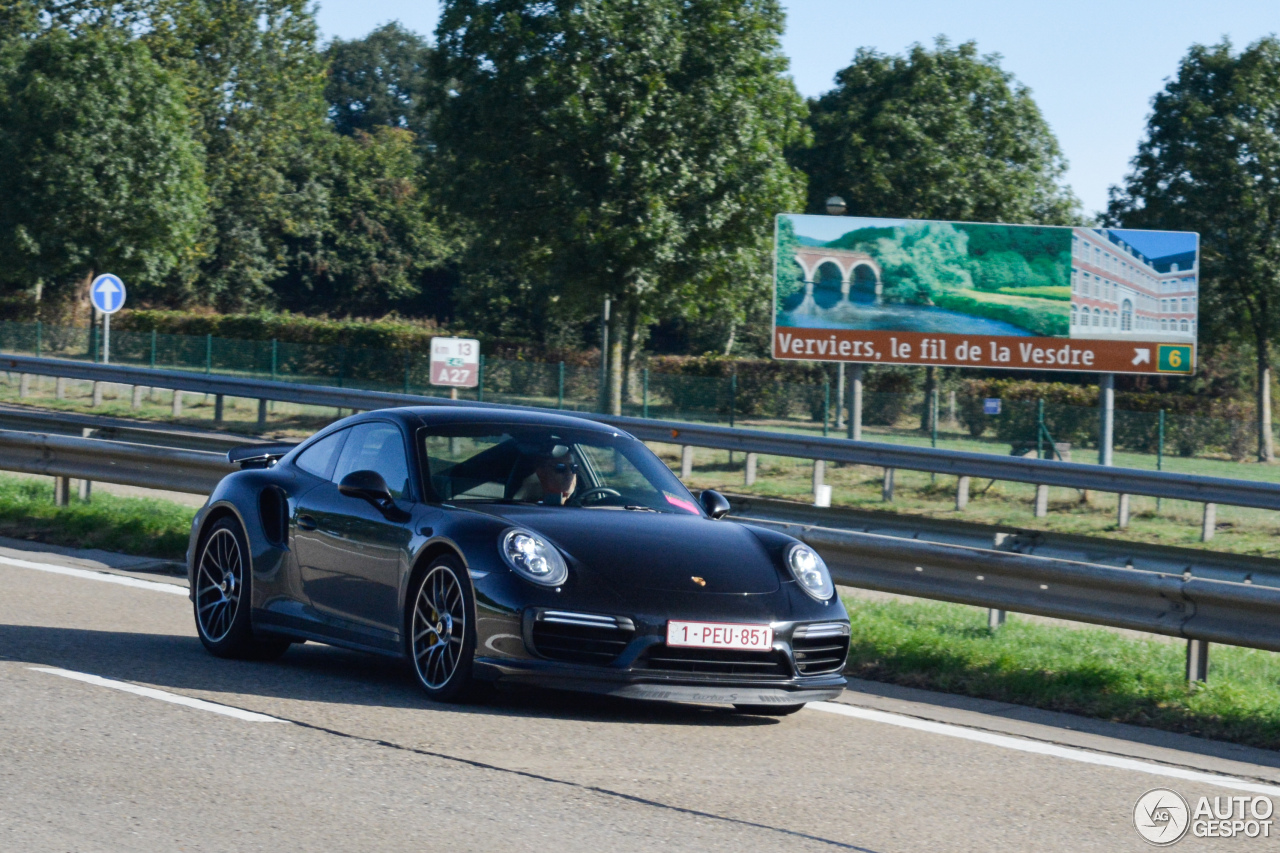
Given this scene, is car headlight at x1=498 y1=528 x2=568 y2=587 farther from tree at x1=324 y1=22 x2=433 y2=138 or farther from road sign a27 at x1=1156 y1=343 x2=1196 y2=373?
tree at x1=324 y1=22 x2=433 y2=138

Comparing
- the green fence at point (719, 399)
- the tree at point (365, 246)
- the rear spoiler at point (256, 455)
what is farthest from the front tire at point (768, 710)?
the tree at point (365, 246)

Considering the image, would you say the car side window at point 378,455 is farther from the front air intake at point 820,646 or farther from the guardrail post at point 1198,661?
the guardrail post at point 1198,661

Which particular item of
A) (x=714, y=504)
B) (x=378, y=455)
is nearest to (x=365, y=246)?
(x=378, y=455)

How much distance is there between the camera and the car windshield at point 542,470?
7.14m

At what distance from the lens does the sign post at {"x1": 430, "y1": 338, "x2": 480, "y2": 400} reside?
30.0 metres

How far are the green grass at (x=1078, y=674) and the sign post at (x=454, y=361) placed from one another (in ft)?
68.2

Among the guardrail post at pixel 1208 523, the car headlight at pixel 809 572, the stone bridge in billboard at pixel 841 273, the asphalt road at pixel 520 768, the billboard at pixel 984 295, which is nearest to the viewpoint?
the asphalt road at pixel 520 768

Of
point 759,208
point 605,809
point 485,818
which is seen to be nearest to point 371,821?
point 485,818

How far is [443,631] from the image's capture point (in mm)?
6621

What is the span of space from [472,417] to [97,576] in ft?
13.3

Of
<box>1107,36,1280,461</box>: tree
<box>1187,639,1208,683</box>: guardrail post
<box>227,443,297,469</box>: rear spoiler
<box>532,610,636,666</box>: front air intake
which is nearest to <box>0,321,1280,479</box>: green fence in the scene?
<box>1107,36,1280,461</box>: tree

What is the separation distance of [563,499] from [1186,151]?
4269 centimetres

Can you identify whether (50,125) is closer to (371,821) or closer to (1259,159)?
(1259,159)

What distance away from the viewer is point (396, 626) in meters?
6.91
